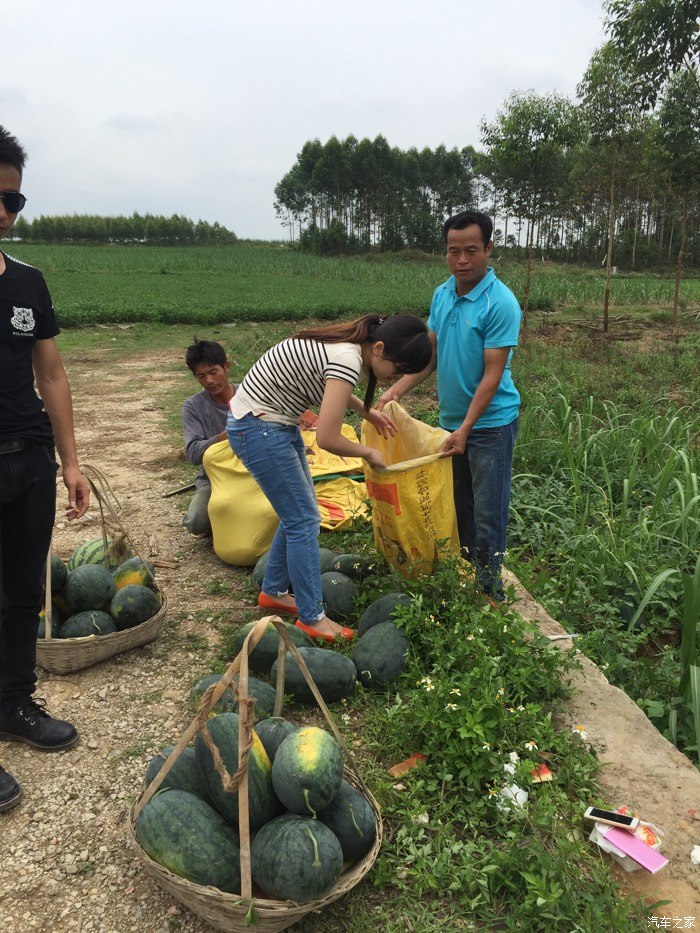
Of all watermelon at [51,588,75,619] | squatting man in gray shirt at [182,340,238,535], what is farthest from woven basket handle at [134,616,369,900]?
squatting man in gray shirt at [182,340,238,535]

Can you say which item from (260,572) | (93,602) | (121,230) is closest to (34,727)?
(93,602)

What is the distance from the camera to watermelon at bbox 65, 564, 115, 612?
118 inches

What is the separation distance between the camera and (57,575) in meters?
3.03

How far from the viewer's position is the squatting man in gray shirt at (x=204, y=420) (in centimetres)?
401

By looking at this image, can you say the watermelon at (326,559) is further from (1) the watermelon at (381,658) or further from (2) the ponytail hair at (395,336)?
(2) the ponytail hair at (395,336)

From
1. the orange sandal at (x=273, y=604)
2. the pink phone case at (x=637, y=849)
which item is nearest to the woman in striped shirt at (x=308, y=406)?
the orange sandal at (x=273, y=604)

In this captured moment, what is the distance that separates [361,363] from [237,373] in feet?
22.1

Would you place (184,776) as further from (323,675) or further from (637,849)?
(637,849)

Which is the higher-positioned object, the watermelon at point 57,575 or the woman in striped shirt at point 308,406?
the woman in striped shirt at point 308,406

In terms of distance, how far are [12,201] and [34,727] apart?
1.86 metres

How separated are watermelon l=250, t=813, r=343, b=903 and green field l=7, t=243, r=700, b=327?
13.8 metres

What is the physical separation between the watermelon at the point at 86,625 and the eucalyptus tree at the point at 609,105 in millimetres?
10657

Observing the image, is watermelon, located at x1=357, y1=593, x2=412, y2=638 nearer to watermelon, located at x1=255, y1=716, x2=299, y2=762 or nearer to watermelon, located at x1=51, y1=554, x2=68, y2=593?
watermelon, located at x1=255, y1=716, x2=299, y2=762

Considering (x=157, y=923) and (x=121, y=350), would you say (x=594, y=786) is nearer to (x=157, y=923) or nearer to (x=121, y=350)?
(x=157, y=923)
